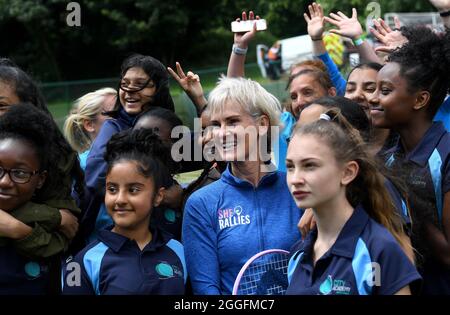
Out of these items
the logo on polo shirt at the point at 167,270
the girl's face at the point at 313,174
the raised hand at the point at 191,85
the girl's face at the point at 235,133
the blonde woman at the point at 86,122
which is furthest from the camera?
the blonde woman at the point at 86,122

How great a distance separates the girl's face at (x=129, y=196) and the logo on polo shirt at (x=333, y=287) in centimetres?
119

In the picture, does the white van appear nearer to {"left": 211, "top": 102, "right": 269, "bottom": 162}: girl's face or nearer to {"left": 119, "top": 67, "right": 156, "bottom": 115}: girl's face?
{"left": 119, "top": 67, "right": 156, "bottom": 115}: girl's face

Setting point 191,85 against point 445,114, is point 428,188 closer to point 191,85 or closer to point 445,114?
point 445,114

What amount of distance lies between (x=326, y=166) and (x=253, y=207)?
64 centimetres

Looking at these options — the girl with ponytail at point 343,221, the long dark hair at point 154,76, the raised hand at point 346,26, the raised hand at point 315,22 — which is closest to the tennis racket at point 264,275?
the girl with ponytail at point 343,221

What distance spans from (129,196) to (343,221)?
1254 mm

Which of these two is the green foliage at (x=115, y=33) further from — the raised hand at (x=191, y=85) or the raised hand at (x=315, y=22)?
the raised hand at (x=191, y=85)

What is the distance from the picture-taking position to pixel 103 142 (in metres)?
4.59

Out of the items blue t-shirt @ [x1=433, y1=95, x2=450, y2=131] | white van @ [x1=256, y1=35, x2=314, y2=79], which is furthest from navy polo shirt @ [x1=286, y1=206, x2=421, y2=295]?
white van @ [x1=256, y1=35, x2=314, y2=79]

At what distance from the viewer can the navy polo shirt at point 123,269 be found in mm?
3662

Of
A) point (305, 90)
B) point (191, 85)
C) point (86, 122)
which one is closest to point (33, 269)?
point (191, 85)

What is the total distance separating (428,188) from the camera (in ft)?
12.2
